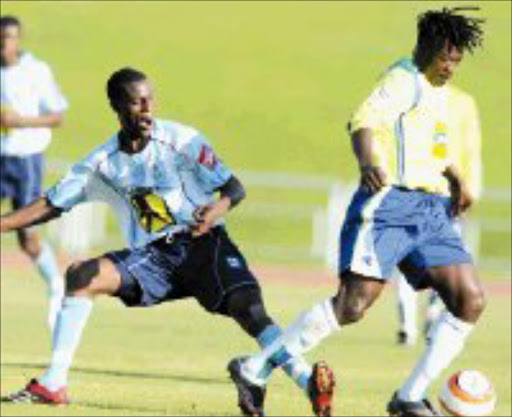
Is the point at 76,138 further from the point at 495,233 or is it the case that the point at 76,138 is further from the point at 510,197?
the point at 510,197

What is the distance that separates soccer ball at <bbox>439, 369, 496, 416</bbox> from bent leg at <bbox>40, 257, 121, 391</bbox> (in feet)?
6.60

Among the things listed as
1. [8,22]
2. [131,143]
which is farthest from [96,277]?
[8,22]

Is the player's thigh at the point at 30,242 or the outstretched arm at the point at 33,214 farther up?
the outstretched arm at the point at 33,214

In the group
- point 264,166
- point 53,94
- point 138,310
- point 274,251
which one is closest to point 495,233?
point 264,166

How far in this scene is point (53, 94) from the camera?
17391mm

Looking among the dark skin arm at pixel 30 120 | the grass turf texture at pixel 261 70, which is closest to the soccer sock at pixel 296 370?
the dark skin arm at pixel 30 120

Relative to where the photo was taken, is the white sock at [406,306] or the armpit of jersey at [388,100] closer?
the armpit of jersey at [388,100]

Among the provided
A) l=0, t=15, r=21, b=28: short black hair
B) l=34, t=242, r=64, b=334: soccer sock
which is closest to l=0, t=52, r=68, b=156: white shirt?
l=0, t=15, r=21, b=28: short black hair

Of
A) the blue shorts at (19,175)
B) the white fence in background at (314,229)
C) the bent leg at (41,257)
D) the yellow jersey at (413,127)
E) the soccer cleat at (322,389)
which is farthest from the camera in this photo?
the white fence in background at (314,229)

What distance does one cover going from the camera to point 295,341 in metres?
11.8

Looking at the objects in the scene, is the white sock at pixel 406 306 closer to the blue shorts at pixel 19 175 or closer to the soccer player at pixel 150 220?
the blue shorts at pixel 19 175

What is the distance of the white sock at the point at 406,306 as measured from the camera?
18766 millimetres

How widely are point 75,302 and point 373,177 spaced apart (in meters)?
2.24

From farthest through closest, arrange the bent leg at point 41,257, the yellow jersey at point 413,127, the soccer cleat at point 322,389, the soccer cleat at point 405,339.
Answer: the soccer cleat at point 405,339, the bent leg at point 41,257, the yellow jersey at point 413,127, the soccer cleat at point 322,389
